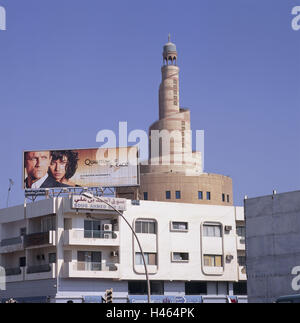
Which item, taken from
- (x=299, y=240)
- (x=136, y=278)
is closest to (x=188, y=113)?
(x=136, y=278)

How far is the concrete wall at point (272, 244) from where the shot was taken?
43344mm

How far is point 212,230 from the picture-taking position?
70000 mm

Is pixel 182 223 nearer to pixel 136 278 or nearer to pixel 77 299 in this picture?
pixel 136 278

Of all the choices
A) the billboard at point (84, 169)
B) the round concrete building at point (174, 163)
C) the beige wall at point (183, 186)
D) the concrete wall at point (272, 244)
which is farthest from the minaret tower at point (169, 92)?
the concrete wall at point (272, 244)

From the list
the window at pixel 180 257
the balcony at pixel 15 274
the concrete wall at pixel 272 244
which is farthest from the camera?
the window at pixel 180 257

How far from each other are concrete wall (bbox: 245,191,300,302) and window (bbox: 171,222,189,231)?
72.3 feet

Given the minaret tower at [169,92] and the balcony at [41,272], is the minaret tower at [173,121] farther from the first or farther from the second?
the balcony at [41,272]

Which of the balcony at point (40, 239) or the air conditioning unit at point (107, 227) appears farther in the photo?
the air conditioning unit at point (107, 227)

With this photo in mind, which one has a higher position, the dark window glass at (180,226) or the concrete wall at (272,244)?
A: the dark window glass at (180,226)

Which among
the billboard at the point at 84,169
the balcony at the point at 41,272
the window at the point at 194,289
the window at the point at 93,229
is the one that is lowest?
the window at the point at 194,289

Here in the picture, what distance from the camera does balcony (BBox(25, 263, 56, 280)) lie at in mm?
62750

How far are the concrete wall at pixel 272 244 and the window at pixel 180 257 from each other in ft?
70.9

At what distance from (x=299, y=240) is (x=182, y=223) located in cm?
2649
